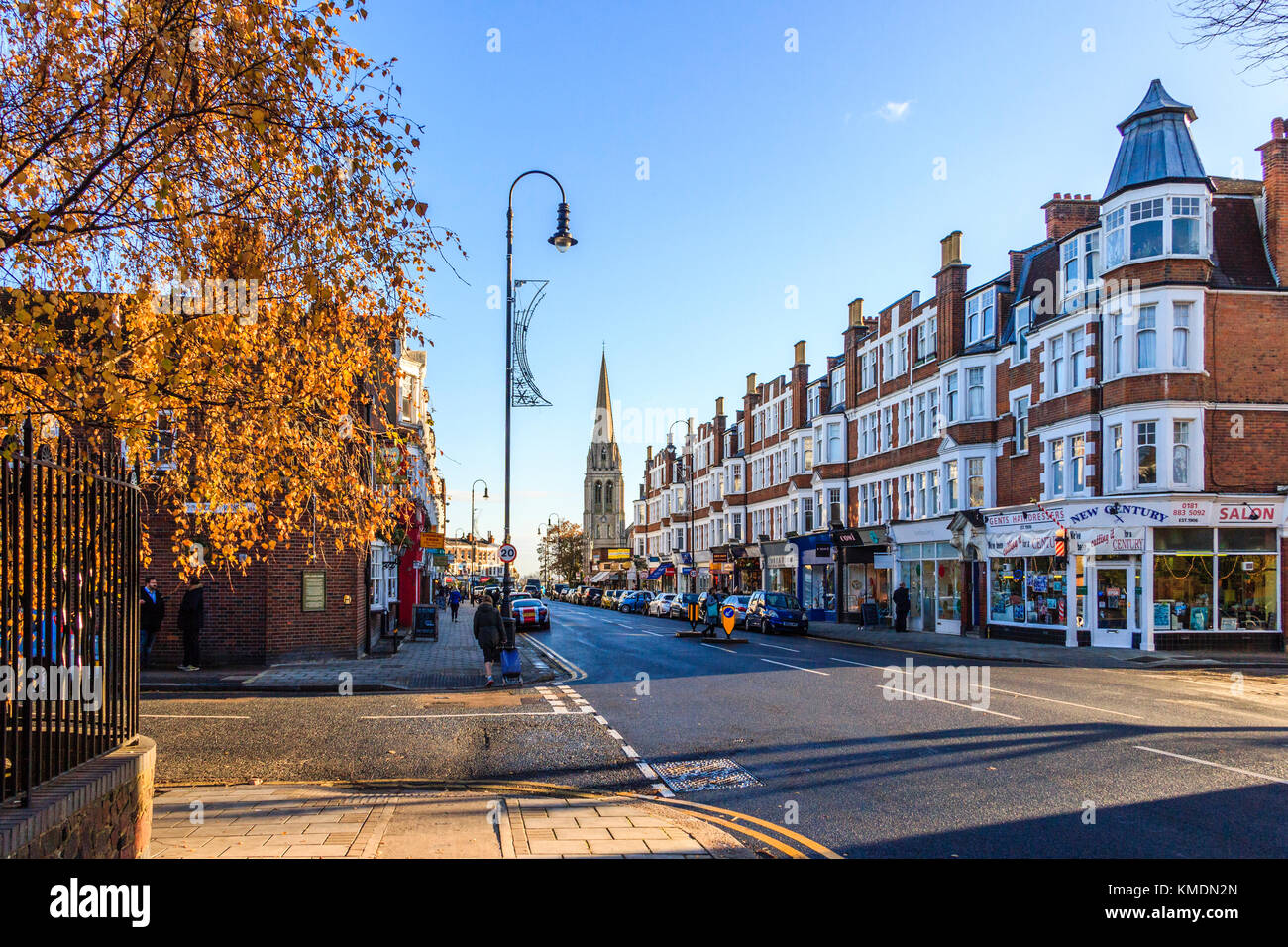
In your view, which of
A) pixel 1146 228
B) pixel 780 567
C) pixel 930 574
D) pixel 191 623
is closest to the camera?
pixel 191 623

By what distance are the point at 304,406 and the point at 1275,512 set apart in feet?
89.1

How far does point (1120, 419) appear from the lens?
2684cm

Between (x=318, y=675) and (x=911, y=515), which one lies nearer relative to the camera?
(x=318, y=675)

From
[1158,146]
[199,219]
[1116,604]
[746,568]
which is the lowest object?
[746,568]

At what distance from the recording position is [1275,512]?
26.0 metres

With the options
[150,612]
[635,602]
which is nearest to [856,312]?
[635,602]

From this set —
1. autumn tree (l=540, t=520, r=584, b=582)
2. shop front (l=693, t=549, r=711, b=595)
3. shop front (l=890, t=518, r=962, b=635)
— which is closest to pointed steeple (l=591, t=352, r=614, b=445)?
autumn tree (l=540, t=520, r=584, b=582)

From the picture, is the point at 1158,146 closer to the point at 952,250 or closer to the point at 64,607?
the point at 952,250

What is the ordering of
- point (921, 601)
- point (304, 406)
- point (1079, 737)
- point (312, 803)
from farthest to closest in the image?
point (921, 601) → point (1079, 737) → point (312, 803) → point (304, 406)

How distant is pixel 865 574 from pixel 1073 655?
18295 millimetres

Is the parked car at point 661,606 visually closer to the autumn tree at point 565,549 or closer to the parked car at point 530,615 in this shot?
the parked car at point 530,615

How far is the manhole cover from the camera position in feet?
30.3
